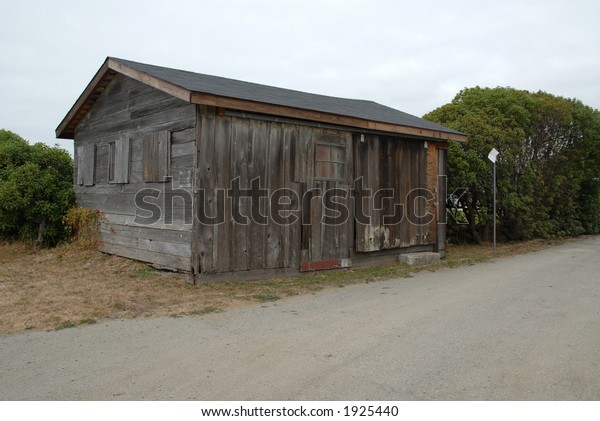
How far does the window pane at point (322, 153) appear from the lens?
9914 mm

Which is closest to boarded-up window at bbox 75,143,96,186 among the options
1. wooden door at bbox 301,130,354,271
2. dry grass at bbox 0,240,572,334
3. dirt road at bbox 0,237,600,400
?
dry grass at bbox 0,240,572,334

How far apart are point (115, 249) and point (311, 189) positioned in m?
4.71

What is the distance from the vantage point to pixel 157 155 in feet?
30.1

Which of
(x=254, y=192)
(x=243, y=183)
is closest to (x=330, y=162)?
(x=254, y=192)

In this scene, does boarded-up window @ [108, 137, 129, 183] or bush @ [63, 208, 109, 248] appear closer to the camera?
boarded-up window @ [108, 137, 129, 183]

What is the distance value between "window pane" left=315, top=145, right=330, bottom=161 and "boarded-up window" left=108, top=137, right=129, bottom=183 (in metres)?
4.06

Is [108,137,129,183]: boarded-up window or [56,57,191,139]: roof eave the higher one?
[56,57,191,139]: roof eave

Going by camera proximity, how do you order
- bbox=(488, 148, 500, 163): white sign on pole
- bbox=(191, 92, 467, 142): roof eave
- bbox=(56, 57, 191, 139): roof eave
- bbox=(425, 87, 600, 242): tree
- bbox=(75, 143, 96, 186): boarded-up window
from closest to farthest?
bbox=(191, 92, 467, 142): roof eave → bbox=(56, 57, 191, 139): roof eave → bbox=(75, 143, 96, 186): boarded-up window → bbox=(488, 148, 500, 163): white sign on pole → bbox=(425, 87, 600, 242): tree

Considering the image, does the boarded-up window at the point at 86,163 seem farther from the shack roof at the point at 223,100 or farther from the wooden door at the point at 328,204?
the wooden door at the point at 328,204

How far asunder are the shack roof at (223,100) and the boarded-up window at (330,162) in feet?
1.92

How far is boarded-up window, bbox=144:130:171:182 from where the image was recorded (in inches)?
351

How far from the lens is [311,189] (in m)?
9.79

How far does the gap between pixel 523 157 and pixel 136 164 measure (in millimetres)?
12546

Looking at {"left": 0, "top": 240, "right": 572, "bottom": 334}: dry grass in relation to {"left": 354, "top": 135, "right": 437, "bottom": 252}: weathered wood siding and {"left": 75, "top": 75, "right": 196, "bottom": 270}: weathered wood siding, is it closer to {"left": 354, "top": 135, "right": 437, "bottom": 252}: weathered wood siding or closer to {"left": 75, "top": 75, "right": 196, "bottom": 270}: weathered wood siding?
{"left": 75, "top": 75, "right": 196, "bottom": 270}: weathered wood siding
